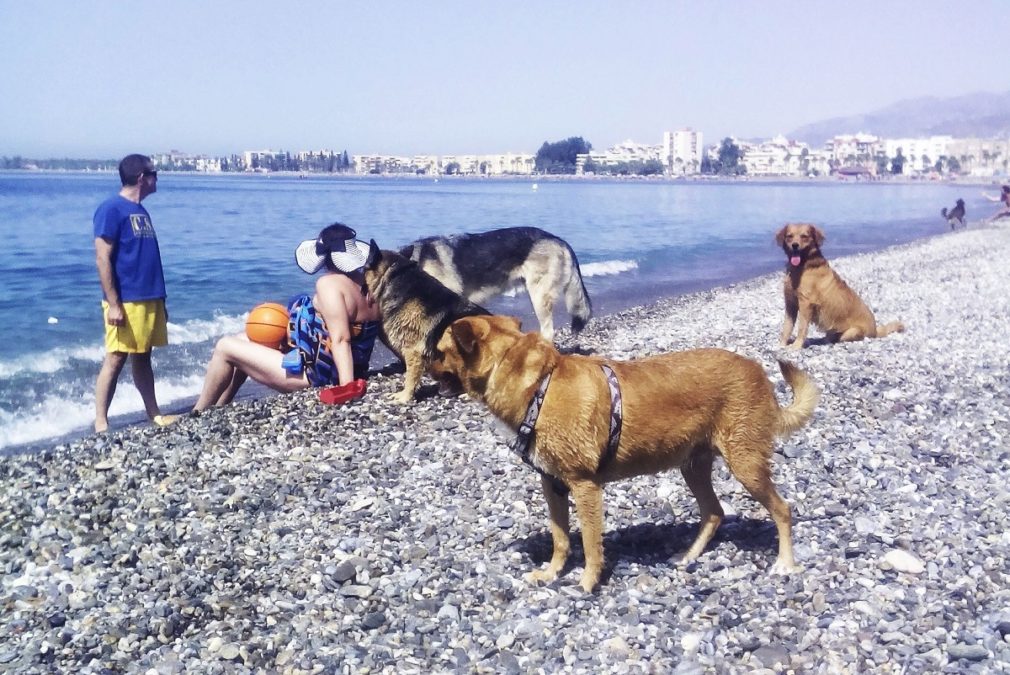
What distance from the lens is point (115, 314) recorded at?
8.27 metres

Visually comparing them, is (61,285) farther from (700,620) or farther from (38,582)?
(700,620)

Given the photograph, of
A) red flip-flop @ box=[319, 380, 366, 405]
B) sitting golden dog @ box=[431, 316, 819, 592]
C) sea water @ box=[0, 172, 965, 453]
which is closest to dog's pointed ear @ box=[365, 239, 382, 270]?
red flip-flop @ box=[319, 380, 366, 405]

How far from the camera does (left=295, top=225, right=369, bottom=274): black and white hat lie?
28.8ft

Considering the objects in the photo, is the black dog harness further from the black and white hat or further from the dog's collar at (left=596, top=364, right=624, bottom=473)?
the black and white hat

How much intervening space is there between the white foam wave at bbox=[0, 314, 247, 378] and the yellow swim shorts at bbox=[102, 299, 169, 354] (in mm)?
5537

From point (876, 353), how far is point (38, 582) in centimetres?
944

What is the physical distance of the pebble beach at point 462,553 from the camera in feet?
13.9

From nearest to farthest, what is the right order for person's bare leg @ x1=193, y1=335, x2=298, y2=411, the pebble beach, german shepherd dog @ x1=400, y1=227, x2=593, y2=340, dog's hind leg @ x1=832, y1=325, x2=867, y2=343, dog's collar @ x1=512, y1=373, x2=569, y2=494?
the pebble beach
dog's collar @ x1=512, y1=373, x2=569, y2=494
person's bare leg @ x1=193, y1=335, x2=298, y2=411
german shepherd dog @ x1=400, y1=227, x2=593, y2=340
dog's hind leg @ x1=832, y1=325, x2=867, y2=343

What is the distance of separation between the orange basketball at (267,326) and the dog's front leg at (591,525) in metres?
5.34

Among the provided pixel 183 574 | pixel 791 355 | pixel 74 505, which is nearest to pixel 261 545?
pixel 183 574

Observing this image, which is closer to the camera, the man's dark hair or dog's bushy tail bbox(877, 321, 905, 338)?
the man's dark hair

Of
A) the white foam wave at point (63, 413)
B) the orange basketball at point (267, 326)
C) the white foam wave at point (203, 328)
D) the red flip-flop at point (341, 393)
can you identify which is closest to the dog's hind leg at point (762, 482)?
the red flip-flop at point (341, 393)

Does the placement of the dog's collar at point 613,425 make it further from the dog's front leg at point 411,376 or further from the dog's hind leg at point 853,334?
the dog's hind leg at point 853,334

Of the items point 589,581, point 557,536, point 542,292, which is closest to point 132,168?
point 542,292
